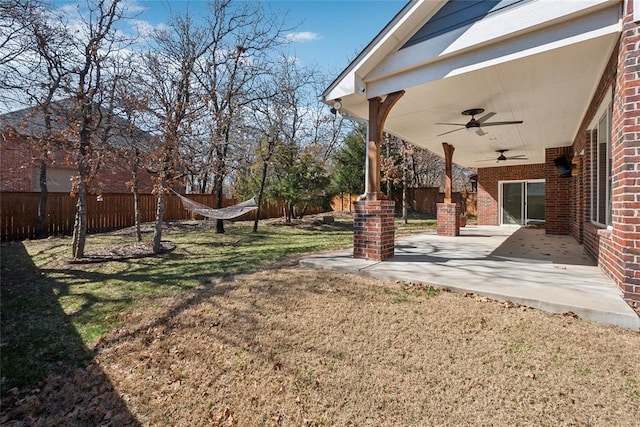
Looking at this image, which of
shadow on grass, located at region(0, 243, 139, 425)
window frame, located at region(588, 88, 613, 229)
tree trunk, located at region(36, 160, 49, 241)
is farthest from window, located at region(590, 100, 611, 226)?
tree trunk, located at region(36, 160, 49, 241)

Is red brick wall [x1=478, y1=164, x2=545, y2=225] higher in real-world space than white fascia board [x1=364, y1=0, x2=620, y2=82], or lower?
lower

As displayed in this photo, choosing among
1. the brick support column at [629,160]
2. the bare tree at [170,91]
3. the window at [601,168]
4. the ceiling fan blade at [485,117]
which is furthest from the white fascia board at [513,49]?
the bare tree at [170,91]

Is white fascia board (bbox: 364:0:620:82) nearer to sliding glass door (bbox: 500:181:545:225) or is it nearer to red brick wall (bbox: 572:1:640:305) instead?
red brick wall (bbox: 572:1:640:305)

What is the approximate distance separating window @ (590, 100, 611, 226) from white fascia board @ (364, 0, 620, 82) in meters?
1.23

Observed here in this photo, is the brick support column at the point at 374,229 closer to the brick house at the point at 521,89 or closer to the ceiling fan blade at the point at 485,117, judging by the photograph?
the brick house at the point at 521,89

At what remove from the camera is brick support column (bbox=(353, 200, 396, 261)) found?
4410 mm

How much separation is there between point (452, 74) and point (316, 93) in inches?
473

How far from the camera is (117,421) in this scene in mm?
1932

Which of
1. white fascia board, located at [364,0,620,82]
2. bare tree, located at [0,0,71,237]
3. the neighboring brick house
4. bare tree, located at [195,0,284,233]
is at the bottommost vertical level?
the neighboring brick house

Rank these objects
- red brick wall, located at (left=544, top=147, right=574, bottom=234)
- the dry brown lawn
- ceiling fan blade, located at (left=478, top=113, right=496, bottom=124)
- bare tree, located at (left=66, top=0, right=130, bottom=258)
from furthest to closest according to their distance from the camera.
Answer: red brick wall, located at (left=544, top=147, right=574, bottom=234)
bare tree, located at (left=66, top=0, right=130, bottom=258)
ceiling fan blade, located at (left=478, top=113, right=496, bottom=124)
the dry brown lawn

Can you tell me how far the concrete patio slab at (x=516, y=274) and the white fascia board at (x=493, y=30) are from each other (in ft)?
8.54

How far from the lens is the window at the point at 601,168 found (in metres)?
3.69

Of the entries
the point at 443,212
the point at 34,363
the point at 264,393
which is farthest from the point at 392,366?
the point at 443,212

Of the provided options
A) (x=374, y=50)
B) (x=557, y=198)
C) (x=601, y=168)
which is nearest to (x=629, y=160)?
(x=601, y=168)
